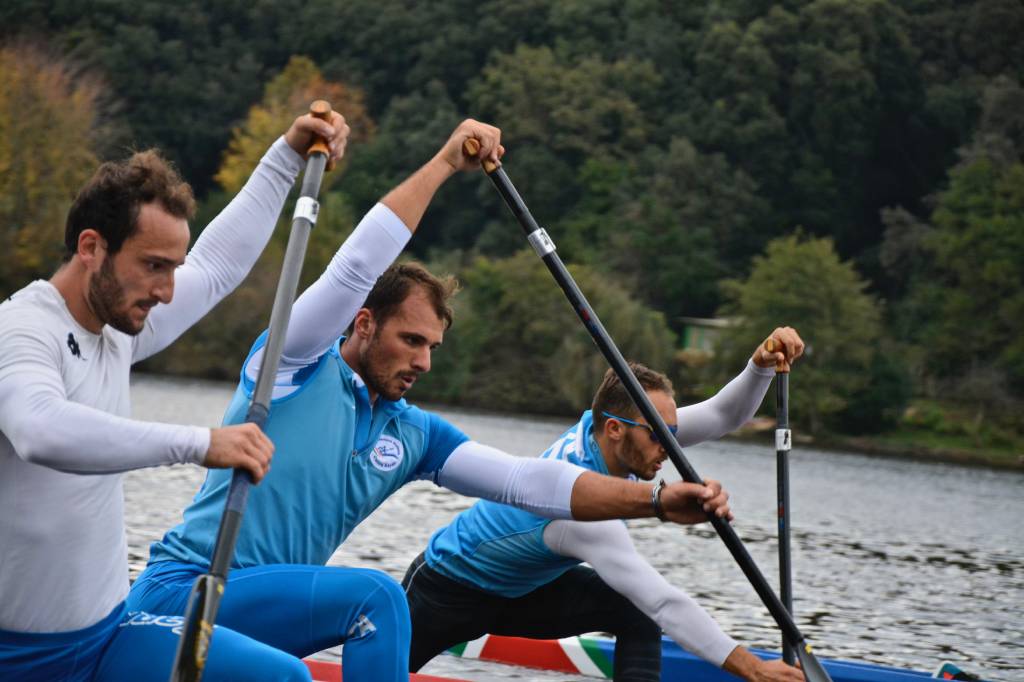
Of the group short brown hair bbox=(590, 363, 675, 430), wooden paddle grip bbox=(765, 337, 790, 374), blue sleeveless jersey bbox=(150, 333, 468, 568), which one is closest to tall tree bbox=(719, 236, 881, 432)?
wooden paddle grip bbox=(765, 337, 790, 374)

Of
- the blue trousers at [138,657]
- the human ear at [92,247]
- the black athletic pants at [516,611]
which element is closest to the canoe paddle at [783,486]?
the black athletic pants at [516,611]

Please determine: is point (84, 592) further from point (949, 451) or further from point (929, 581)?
point (949, 451)

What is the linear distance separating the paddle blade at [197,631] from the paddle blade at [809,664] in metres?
2.67

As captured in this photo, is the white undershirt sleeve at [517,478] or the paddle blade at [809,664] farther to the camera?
the paddle blade at [809,664]

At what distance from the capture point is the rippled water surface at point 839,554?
39.5ft

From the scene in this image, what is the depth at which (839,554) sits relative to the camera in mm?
19906

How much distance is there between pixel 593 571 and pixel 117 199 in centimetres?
328

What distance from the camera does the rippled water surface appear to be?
474 inches

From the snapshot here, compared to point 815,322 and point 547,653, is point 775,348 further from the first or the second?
point 815,322

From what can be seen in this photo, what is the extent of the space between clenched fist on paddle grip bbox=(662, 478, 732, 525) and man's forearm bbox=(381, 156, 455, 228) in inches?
45.3

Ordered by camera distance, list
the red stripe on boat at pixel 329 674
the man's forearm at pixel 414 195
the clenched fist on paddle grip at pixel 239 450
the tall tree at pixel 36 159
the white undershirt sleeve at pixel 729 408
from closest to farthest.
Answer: the clenched fist on paddle grip at pixel 239 450, the man's forearm at pixel 414 195, the red stripe on boat at pixel 329 674, the white undershirt sleeve at pixel 729 408, the tall tree at pixel 36 159

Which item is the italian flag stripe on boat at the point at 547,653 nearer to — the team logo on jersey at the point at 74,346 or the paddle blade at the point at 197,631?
the paddle blade at the point at 197,631

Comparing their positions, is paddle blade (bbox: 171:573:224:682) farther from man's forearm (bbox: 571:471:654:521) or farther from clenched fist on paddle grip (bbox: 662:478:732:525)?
clenched fist on paddle grip (bbox: 662:478:732:525)

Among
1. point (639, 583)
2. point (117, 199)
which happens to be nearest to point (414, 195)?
point (117, 199)
